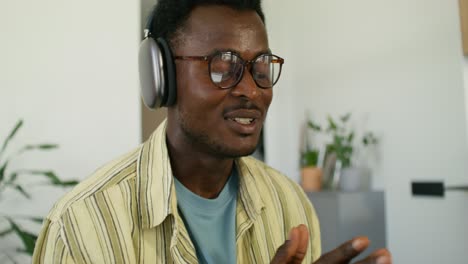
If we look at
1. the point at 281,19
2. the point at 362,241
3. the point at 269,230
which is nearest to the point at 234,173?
the point at 269,230

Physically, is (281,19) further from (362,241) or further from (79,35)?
(362,241)

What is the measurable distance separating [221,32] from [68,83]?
1348mm

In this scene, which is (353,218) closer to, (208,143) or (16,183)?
(208,143)

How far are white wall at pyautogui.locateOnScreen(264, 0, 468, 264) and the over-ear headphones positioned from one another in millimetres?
1430

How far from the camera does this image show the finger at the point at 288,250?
1.84 feet

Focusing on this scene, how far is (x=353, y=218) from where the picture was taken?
6.93 feet

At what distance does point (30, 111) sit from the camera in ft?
6.20

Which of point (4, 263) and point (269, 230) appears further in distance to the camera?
point (4, 263)

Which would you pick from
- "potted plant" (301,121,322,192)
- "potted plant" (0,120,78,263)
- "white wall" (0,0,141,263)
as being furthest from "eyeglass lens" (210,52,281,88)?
"potted plant" (301,121,322,192)

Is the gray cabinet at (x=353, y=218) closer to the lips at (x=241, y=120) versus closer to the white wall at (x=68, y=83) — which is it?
the white wall at (x=68, y=83)

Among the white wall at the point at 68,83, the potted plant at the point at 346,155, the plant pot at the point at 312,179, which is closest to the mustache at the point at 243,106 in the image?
the white wall at the point at 68,83

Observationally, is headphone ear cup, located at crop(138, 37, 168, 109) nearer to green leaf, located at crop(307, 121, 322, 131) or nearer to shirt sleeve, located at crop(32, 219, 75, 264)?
shirt sleeve, located at crop(32, 219, 75, 264)

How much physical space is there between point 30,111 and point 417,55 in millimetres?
1903

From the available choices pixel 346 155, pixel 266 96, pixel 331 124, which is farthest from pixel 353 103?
pixel 266 96
